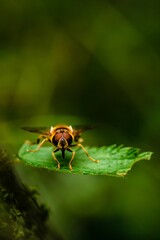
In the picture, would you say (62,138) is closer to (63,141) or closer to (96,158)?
(63,141)

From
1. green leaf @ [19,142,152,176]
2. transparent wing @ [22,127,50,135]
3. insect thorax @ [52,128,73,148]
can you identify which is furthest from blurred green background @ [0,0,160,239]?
insect thorax @ [52,128,73,148]

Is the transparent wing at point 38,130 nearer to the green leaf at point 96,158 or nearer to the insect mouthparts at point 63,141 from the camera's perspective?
the green leaf at point 96,158

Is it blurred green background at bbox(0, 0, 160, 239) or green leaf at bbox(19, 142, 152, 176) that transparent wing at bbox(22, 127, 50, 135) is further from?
blurred green background at bbox(0, 0, 160, 239)

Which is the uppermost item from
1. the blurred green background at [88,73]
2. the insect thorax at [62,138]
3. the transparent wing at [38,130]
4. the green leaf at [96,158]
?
the blurred green background at [88,73]

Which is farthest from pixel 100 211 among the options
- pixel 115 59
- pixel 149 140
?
pixel 115 59

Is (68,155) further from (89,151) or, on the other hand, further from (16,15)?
(16,15)

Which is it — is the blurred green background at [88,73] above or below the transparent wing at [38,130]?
above

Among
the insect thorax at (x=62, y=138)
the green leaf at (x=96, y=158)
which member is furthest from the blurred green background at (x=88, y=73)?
the insect thorax at (x=62, y=138)
